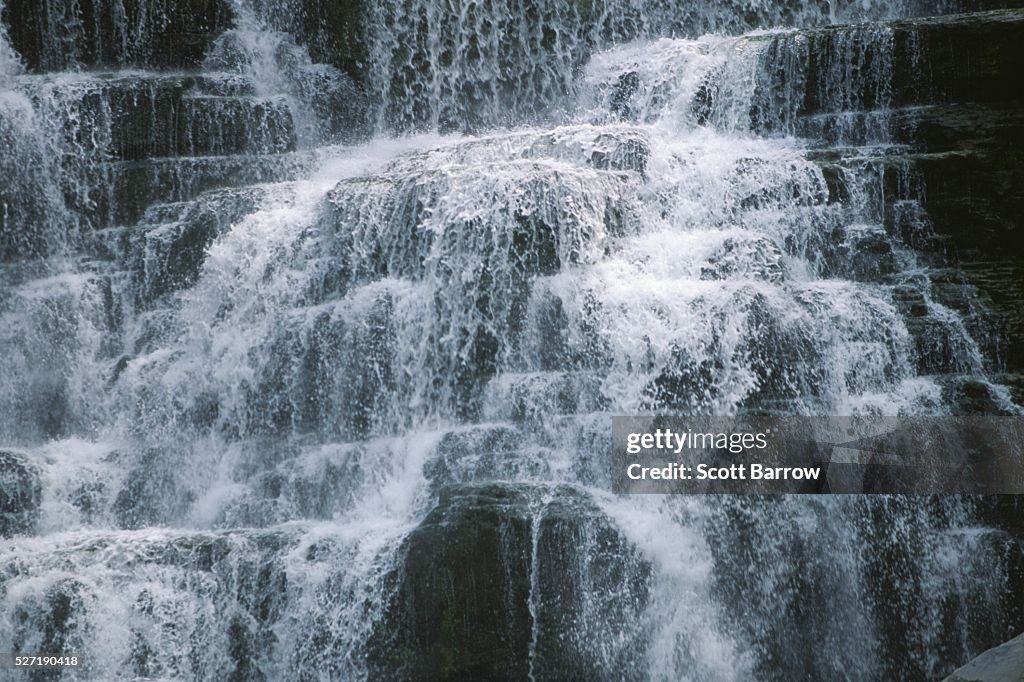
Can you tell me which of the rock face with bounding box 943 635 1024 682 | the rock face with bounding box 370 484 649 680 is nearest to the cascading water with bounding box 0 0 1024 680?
the rock face with bounding box 370 484 649 680

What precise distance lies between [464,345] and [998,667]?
6.10 meters

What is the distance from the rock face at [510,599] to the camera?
8.87 metres

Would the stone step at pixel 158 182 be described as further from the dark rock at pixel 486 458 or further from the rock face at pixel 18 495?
the dark rock at pixel 486 458

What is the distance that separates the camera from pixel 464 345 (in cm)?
1147

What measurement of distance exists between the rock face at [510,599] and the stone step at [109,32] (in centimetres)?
1035

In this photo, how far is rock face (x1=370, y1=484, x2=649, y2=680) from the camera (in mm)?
8867

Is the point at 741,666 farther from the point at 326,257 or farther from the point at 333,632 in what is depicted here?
the point at 326,257

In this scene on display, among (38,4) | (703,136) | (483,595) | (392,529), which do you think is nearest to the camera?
(483,595)

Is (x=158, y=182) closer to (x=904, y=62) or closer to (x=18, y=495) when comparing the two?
(x=18, y=495)

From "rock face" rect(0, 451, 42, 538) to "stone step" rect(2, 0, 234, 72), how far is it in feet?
24.0

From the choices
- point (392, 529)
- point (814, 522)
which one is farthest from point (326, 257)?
point (814, 522)

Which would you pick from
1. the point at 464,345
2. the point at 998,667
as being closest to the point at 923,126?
the point at 464,345

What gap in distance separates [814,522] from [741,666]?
130 centimetres

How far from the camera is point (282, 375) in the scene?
39.2 feet
